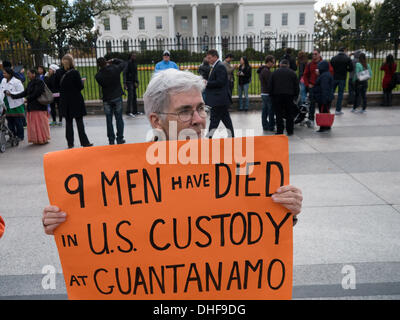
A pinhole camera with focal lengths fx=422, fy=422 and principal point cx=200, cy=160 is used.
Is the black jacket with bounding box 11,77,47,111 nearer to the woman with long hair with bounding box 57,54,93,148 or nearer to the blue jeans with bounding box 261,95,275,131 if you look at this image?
the woman with long hair with bounding box 57,54,93,148

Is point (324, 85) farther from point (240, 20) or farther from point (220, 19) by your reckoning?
point (220, 19)

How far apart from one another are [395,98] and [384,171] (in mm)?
8884

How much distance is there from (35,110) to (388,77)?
35.0ft

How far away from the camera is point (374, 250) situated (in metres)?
Result: 3.89

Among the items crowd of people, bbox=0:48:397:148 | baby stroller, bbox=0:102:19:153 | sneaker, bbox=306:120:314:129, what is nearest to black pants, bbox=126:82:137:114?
crowd of people, bbox=0:48:397:148

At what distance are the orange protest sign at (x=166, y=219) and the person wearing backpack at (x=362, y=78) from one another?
11867 millimetres

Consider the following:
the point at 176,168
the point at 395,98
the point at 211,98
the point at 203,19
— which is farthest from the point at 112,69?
the point at 203,19

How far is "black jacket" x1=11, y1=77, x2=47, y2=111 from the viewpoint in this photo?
29.9 feet

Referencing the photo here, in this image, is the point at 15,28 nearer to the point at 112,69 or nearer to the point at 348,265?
the point at 112,69

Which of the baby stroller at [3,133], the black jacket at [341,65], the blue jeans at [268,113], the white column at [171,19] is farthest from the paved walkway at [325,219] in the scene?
the white column at [171,19]

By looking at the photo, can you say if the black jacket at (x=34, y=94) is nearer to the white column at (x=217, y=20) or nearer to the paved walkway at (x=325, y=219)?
the paved walkway at (x=325, y=219)
